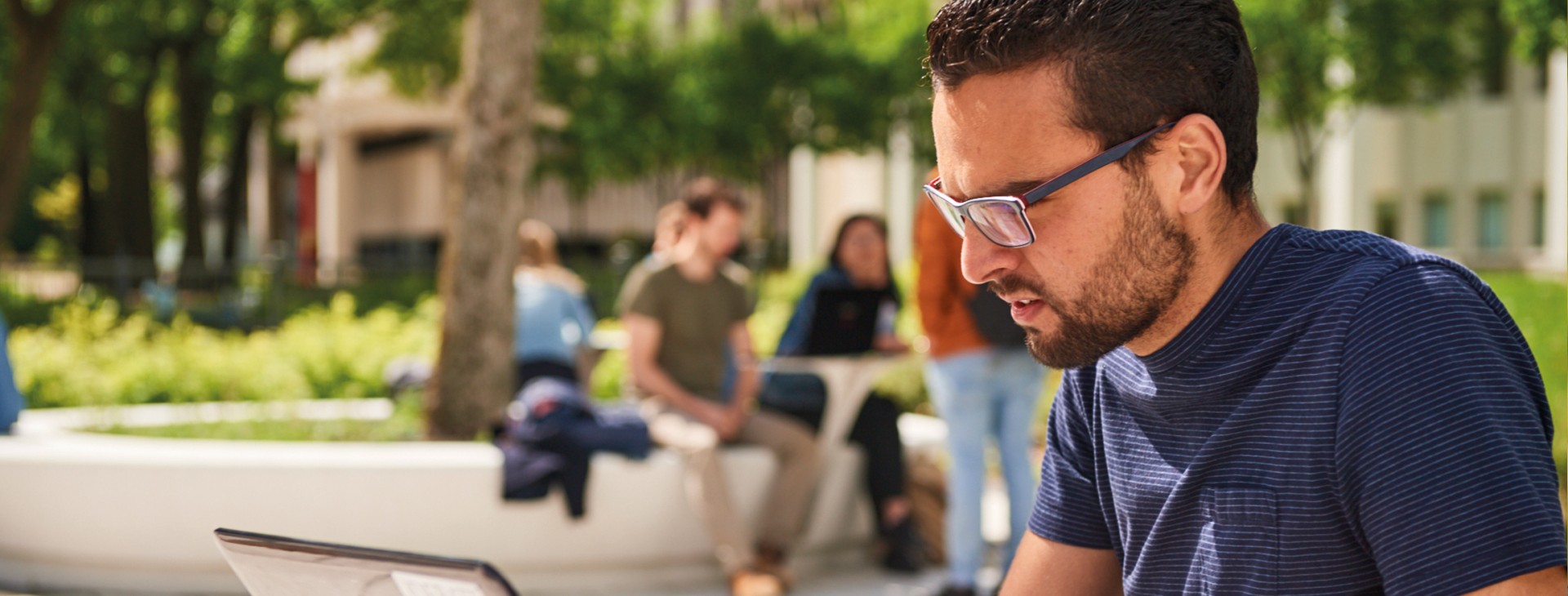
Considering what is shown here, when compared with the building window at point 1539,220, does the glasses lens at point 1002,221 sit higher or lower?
lower

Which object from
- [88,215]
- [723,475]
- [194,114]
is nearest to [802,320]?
[723,475]

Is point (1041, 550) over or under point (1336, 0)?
under

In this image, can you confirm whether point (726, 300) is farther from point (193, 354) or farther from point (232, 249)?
point (232, 249)

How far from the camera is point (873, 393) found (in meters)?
7.02

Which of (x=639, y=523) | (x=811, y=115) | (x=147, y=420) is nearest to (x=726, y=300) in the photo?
(x=639, y=523)

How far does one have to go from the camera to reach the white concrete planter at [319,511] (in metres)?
6.06

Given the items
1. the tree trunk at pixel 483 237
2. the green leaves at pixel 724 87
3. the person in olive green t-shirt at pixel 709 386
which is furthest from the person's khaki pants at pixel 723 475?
the green leaves at pixel 724 87

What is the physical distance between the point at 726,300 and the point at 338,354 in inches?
182

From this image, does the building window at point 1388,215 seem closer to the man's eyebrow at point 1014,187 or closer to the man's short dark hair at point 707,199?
the man's short dark hair at point 707,199

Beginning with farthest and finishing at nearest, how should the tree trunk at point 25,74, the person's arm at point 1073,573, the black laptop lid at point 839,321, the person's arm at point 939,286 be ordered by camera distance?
1. the tree trunk at point 25,74
2. the black laptop lid at point 839,321
3. the person's arm at point 939,286
4. the person's arm at point 1073,573

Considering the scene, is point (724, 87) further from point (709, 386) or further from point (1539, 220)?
point (709, 386)

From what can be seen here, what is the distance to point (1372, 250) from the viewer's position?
1434mm

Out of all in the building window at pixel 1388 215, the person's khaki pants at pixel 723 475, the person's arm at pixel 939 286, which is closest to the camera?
the person's arm at pixel 939 286

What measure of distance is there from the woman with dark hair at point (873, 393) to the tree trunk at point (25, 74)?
10380mm
